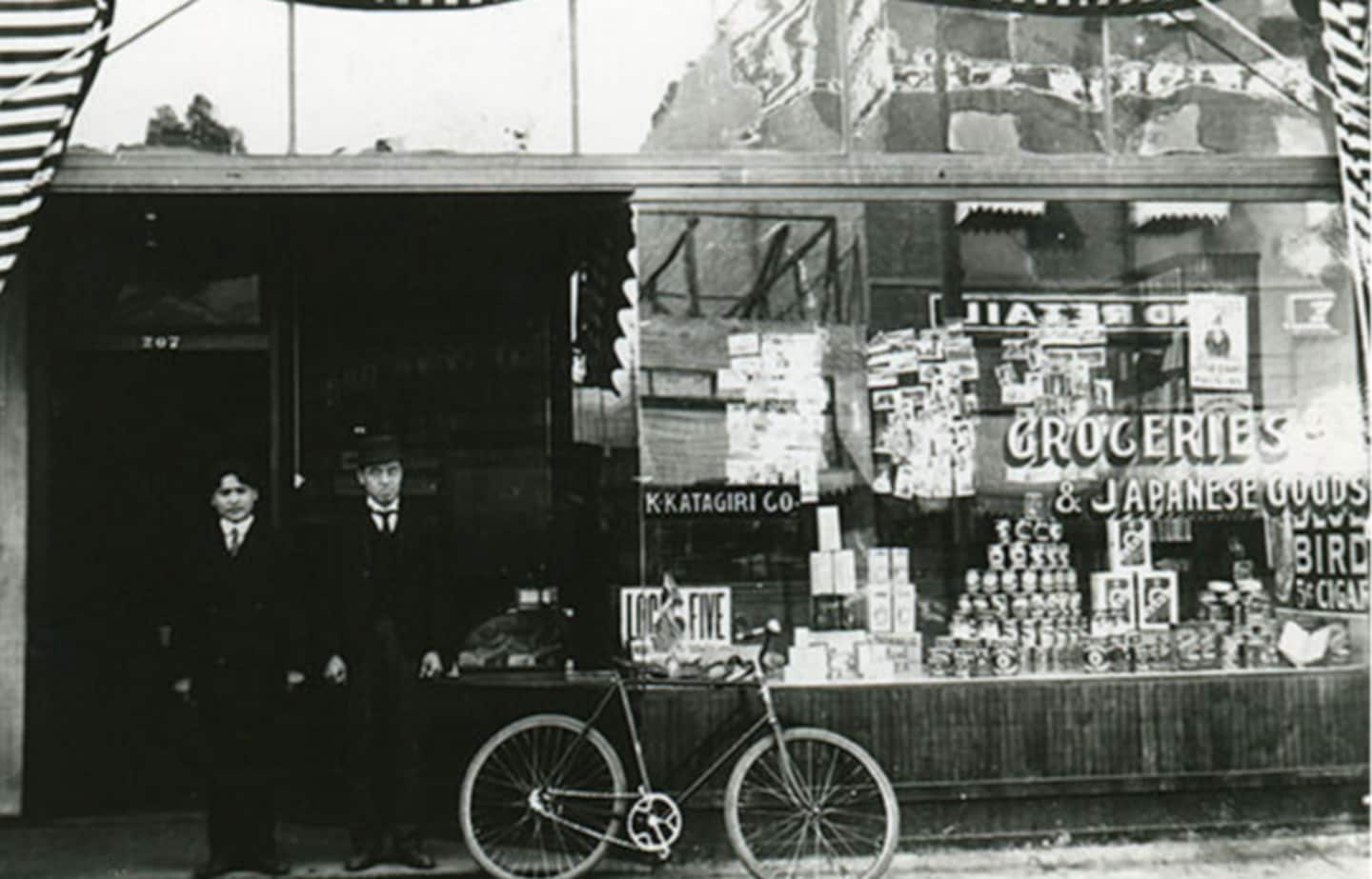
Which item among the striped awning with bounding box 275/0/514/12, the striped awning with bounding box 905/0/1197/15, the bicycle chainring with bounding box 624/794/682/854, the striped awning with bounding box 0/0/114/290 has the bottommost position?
the bicycle chainring with bounding box 624/794/682/854

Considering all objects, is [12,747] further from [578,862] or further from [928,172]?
[928,172]

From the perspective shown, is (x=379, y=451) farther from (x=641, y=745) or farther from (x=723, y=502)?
(x=641, y=745)

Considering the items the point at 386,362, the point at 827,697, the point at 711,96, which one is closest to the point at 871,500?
the point at 827,697

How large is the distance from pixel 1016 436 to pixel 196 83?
171 inches

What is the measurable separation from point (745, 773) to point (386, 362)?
3320 mm

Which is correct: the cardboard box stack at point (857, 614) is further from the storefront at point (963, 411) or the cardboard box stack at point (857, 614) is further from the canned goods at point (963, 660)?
the canned goods at point (963, 660)

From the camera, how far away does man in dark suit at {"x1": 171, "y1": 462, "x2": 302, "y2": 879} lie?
22.8ft

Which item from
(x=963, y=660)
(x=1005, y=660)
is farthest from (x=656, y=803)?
(x=1005, y=660)

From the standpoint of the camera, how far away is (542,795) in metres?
6.74

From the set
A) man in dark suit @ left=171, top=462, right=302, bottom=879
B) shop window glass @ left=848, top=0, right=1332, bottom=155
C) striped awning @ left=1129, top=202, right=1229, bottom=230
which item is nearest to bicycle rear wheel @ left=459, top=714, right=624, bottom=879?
man in dark suit @ left=171, top=462, right=302, bottom=879

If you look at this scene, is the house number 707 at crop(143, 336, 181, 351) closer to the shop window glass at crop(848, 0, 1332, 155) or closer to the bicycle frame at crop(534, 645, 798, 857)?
the bicycle frame at crop(534, 645, 798, 857)

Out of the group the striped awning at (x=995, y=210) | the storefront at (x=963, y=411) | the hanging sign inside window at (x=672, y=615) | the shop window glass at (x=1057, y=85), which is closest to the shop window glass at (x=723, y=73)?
the storefront at (x=963, y=411)

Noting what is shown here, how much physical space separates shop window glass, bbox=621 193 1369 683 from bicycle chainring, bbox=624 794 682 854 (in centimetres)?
94

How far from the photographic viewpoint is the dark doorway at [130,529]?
824 centimetres
